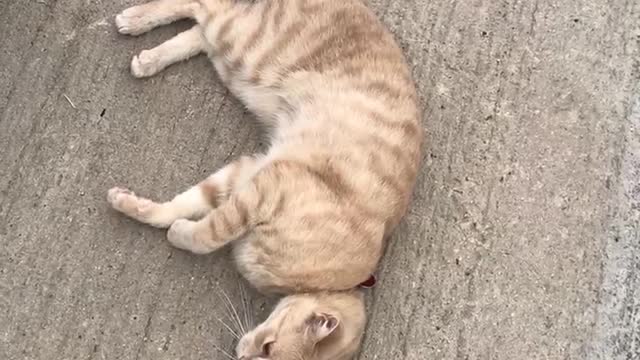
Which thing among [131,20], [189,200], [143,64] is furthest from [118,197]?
[131,20]

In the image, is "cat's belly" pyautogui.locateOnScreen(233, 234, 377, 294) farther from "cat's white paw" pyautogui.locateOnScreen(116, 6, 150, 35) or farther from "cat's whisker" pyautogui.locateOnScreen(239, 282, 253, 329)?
"cat's white paw" pyautogui.locateOnScreen(116, 6, 150, 35)

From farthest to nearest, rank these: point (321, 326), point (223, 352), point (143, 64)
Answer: point (143, 64) < point (223, 352) < point (321, 326)

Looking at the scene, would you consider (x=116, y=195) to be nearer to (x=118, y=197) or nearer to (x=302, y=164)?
(x=118, y=197)

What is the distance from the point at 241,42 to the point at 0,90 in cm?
59

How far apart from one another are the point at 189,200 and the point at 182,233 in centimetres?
10

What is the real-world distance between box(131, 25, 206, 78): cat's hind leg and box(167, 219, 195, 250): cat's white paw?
1.34ft

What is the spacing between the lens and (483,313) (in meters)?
2.01

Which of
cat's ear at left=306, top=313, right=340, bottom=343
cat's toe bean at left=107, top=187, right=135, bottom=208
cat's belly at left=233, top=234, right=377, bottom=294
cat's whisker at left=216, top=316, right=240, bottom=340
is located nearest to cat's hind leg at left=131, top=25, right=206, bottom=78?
cat's toe bean at left=107, top=187, right=135, bottom=208

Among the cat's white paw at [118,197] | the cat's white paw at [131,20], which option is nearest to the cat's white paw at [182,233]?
the cat's white paw at [118,197]

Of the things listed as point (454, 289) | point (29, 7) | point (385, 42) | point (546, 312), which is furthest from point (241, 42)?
point (546, 312)

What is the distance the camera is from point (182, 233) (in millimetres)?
1830

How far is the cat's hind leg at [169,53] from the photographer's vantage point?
6.57 ft

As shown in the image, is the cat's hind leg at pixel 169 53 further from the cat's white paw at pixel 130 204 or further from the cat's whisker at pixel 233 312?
the cat's whisker at pixel 233 312

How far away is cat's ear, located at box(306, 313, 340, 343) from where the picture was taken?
1608 millimetres
